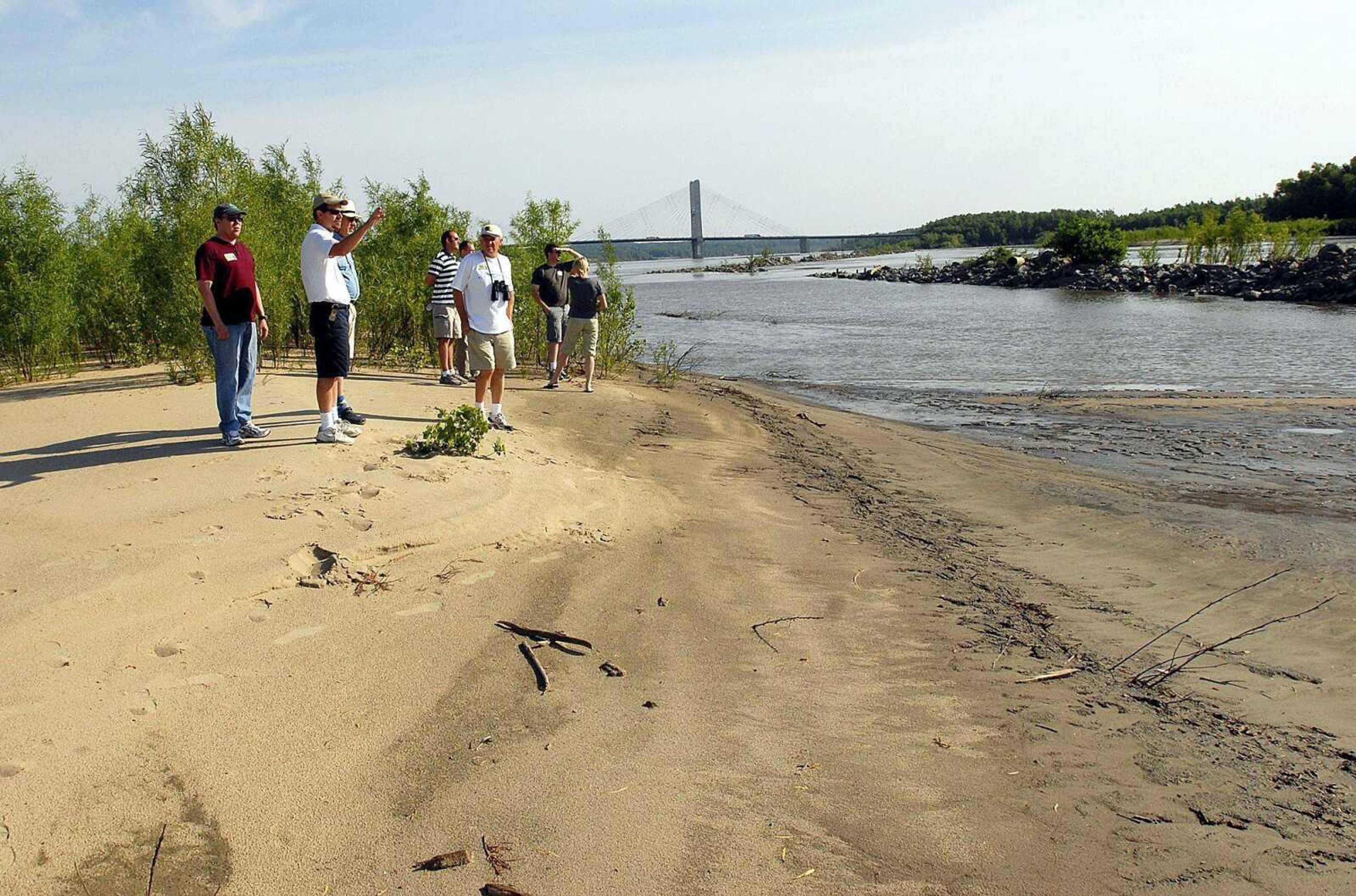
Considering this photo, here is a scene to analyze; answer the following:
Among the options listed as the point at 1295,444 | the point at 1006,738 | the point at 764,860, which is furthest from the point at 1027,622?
the point at 1295,444

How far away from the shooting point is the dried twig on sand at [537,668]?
4191 millimetres

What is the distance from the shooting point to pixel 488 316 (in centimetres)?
888

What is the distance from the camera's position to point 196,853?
3.01 m

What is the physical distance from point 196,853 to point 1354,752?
4.39 metres

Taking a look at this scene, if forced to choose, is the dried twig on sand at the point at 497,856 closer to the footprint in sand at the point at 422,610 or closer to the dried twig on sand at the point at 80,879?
the dried twig on sand at the point at 80,879

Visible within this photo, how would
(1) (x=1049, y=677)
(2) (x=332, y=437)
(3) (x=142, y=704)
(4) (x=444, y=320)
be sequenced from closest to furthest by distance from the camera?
(3) (x=142, y=704) < (1) (x=1049, y=677) < (2) (x=332, y=437) < (4) (x=444, y=320)

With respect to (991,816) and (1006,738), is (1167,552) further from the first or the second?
(991,816)

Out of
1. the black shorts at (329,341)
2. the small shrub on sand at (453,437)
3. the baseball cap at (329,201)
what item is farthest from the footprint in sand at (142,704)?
the baseball cap at (329,201)

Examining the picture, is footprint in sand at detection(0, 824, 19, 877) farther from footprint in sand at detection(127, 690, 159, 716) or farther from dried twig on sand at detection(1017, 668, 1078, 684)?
dried twig on sand at detection(1017, 668, 1078, 684)

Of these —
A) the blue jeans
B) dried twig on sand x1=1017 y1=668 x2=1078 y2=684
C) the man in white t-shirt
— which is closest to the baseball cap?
the blue jeans

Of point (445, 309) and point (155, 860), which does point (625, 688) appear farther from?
point (445, 309)

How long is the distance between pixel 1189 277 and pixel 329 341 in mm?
42327

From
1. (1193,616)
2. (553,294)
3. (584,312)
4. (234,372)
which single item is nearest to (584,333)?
(584,312)

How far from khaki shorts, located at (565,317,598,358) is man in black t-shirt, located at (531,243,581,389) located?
0.36 feet
